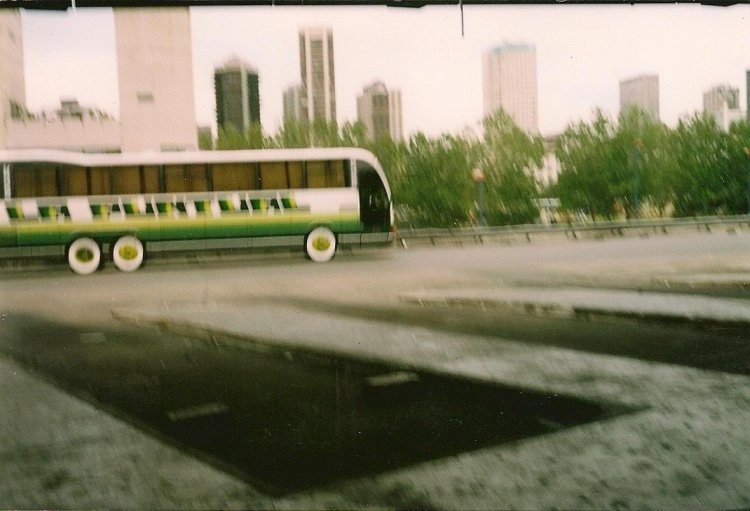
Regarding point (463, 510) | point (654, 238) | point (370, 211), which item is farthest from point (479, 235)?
point (463, 510)

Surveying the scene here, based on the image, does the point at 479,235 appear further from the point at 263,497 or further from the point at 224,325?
the point at 263,497

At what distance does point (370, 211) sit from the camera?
18.7 feet

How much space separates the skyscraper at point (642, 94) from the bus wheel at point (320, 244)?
2442 mm

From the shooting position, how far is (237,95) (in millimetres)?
4867

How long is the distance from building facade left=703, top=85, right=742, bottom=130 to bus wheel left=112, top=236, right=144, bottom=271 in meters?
4.36

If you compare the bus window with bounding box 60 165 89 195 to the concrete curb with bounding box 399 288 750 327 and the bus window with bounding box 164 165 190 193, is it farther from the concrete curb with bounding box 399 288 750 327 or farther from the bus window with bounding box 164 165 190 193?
the concrete curb with bounding box 399 288 750 327

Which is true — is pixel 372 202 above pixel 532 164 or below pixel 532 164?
below

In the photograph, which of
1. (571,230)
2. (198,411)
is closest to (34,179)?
(198,411)

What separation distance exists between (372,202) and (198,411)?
2.19 m

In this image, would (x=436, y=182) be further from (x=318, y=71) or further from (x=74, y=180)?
(x=74, y=180)

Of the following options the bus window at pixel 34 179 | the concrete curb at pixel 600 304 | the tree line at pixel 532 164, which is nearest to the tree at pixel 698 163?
the tree line at pixel 532 164

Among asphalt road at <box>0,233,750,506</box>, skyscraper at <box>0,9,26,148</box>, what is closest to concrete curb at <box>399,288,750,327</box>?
asphalt road at <box>0,233,750,506</box>

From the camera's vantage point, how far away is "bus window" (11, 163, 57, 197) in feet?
15.1

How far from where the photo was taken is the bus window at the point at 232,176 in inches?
195
